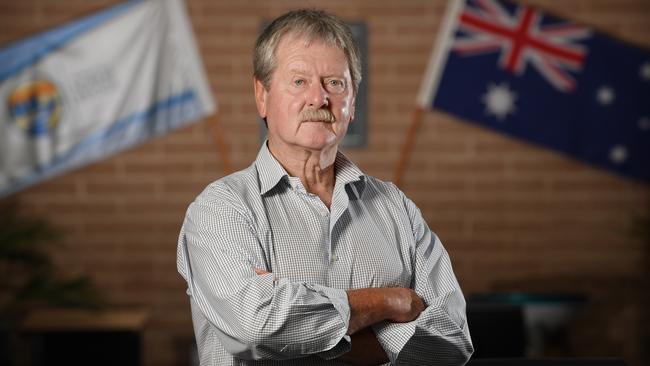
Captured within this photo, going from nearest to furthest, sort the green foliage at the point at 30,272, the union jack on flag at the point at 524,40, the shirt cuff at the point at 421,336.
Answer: the shirt cuff at the point at 421,336 → the green foliage at the point at 30,272 → the union jack on flag at the point at 524,40

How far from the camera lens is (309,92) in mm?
1526

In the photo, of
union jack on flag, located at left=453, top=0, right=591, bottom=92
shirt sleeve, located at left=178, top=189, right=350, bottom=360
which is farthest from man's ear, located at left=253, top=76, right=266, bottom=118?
union jack on flag, located at left=453, top=0, right=591, bottom=92

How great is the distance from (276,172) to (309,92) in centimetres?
16

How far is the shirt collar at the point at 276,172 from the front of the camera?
5.11 ft

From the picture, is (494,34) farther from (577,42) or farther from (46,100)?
(46,100)

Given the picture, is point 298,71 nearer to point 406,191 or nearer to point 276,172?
point 276,172

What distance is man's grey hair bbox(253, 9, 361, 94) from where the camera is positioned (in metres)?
1.54

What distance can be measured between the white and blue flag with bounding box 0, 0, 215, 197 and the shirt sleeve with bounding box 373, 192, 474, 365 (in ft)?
8.83

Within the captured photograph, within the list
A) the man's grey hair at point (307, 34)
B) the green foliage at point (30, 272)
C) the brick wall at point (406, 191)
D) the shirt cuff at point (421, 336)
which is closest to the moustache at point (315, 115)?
the man's grey hair at point (307, 34)

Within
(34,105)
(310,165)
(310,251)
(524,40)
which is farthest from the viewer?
(524,40)

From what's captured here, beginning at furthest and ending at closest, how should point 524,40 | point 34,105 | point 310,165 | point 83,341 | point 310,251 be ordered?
point 524,40, point 34,105, point 83,341, point 310,165, point 310,251

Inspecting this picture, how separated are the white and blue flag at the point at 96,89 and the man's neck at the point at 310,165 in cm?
260

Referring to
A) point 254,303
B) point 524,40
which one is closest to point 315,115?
point 254,303

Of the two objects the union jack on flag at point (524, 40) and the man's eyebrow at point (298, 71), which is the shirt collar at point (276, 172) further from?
the union jack on flag at point (524, 40)
